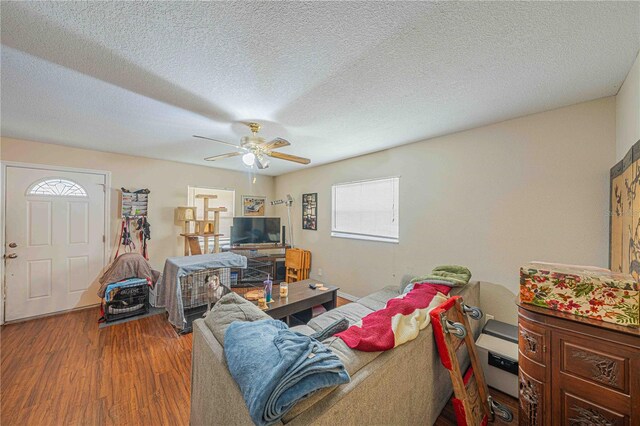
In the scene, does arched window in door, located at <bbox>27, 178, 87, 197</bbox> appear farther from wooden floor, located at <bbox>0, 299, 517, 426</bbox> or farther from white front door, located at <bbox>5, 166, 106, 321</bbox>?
wooden floor, located at <bbox>0, 299, 517, 426</bbox>

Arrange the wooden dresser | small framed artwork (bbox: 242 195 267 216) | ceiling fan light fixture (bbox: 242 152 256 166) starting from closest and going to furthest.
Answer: the wooden dresser < ceiling fan light fixture (bbox: 242 152 256 166) < small framed artwork (bbox: 242 195 267 216)

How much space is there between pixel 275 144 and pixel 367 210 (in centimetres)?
195

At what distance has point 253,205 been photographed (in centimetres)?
523

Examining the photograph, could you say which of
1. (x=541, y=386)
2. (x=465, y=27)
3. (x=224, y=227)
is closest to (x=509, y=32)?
(x=465, y=27)

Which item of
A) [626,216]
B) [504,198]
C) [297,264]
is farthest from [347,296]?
[626,216]

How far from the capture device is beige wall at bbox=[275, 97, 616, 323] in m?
1.89

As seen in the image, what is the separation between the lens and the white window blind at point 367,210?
3316 millimetres

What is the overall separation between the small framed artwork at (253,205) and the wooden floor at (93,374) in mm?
2670

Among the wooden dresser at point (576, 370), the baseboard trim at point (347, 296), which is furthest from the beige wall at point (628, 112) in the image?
the baseboard trim at point (347, 296)

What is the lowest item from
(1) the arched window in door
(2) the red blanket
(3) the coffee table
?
(3) the coffee table

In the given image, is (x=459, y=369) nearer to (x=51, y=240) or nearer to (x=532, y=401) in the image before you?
(x=532, y=401)

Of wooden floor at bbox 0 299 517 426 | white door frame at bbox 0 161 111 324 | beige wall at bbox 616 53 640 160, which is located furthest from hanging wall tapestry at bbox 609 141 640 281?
white door frame at bbox 0 161 111 324

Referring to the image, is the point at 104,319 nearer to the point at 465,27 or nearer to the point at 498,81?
the point at 465,27

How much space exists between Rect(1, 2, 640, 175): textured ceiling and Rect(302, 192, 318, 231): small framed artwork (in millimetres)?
2226
